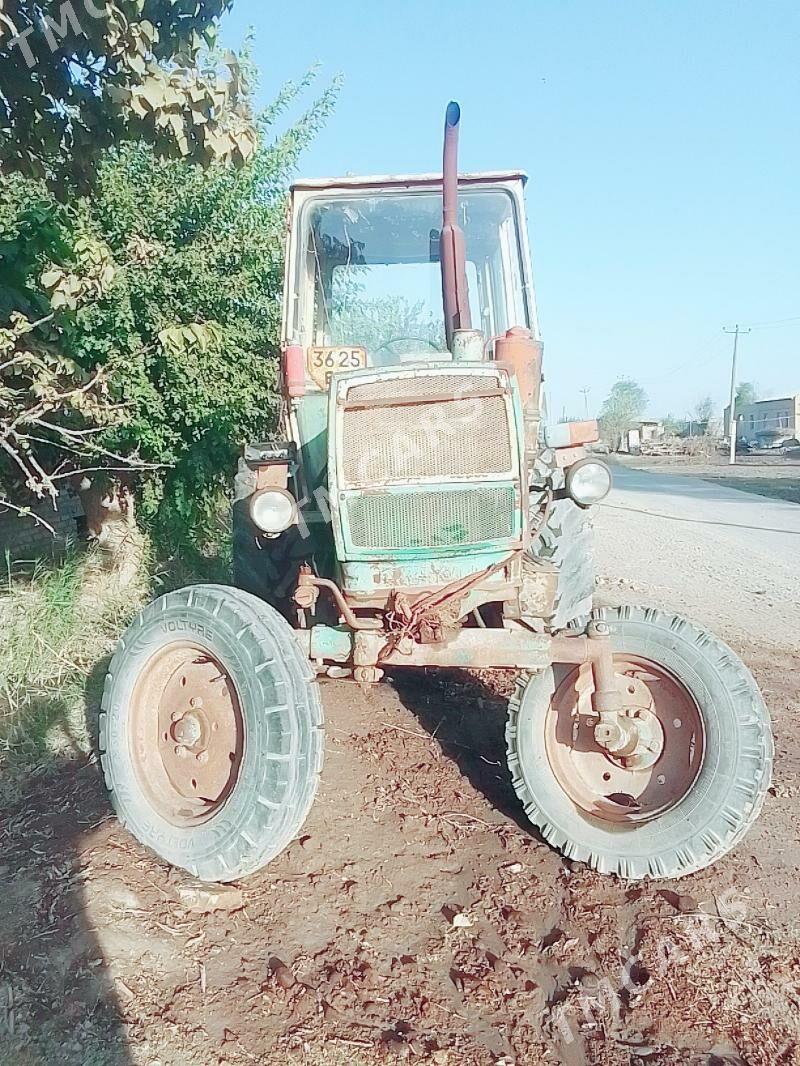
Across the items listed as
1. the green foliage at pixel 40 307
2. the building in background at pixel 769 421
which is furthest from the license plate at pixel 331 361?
the building in background at pixel 769 421

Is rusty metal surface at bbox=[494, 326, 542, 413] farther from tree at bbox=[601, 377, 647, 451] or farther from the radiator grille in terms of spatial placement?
tree at bbox=[601, 377, 647, 451]

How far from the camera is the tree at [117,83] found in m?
3.03

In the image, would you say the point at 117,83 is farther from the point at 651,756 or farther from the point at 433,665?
the point at 651,756

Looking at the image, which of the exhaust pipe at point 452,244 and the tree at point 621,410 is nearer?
the exhaust pipe at point 452,244

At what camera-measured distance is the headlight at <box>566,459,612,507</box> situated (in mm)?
3418

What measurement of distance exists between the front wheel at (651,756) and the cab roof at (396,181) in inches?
94.8

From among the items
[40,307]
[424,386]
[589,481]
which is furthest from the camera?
[40,307]

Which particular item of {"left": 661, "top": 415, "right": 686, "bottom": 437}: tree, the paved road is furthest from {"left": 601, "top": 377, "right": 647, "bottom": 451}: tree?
the paved road

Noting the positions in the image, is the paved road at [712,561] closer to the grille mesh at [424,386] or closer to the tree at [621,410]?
the grille mesh at [424,386]

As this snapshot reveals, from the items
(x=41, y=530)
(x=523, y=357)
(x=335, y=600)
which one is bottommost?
(x=41, y=530)

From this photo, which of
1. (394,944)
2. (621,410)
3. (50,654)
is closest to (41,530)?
(50,654)

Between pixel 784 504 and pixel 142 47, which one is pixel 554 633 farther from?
pixel 784 504

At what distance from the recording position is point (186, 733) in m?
3.01

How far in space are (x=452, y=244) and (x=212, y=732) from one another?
230 cm
